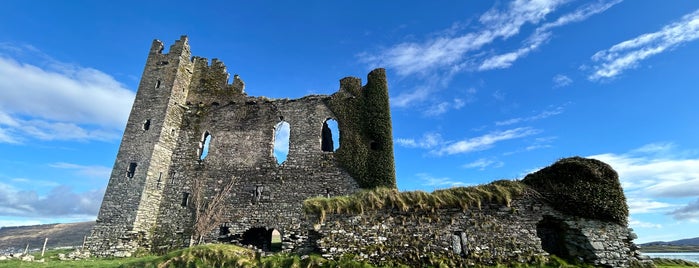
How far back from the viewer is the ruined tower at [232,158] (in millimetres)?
21141

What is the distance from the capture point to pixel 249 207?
71.3ft

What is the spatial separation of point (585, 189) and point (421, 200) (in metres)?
5.76

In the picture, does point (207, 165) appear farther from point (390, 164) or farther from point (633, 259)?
point (633, 259)

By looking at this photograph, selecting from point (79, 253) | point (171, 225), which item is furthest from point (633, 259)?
point (79, 253)

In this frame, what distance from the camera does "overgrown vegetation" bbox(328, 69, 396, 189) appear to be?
2098 centimetres

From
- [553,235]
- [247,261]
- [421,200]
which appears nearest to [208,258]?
[247,261]

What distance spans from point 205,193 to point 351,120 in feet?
34.8

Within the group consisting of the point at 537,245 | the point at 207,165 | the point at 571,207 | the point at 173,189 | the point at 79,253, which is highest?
the point at 207,165

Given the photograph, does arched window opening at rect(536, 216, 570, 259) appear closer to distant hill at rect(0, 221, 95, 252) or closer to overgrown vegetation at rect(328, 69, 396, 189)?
overgrown vegetation at rect(328, 69, 396, 189)

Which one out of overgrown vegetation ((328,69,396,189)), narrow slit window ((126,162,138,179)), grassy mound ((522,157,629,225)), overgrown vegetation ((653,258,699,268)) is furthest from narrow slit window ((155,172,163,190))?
→ overgrown vegetation ((653,258,699,268))

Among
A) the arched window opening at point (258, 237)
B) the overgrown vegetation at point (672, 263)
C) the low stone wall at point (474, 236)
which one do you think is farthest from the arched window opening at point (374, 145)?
the overgrown vegetation at point (672, 263)

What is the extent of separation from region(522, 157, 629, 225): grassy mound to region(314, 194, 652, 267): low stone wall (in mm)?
326

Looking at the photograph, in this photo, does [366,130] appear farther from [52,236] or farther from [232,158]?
[52,236]

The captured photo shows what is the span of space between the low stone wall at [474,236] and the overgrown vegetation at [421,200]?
225 millimetres
